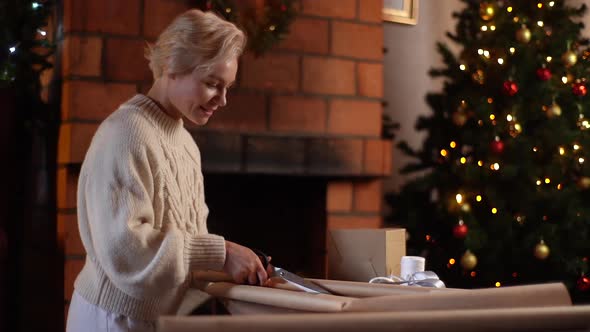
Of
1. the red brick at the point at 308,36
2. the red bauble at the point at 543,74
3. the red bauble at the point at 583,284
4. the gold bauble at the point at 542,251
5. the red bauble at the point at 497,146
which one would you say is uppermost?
the red brick at the point at 308,36

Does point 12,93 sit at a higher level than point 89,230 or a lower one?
higher

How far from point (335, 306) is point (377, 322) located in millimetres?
107

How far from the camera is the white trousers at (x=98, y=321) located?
125cm

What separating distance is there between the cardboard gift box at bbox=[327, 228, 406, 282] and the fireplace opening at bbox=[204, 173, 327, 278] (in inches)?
47.6

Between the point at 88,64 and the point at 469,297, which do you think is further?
the point at 88,64

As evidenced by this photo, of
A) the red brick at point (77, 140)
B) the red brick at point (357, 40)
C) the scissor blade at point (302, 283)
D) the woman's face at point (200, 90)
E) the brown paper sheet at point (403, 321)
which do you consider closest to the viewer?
the brown paper sheet at point (403, 321)

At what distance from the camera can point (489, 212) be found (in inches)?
130

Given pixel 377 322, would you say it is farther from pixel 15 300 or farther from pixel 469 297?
pixel 15 300

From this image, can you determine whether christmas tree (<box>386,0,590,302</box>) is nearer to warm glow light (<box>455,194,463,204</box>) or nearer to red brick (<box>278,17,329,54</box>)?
warm glow light (<box>455,194,463,204</box>)

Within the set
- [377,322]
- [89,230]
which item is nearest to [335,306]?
[377,322]

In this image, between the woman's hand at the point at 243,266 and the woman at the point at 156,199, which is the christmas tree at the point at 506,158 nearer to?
the woman at the point at 156,199

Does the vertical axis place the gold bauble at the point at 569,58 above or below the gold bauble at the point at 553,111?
above

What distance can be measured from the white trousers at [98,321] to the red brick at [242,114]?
1352 mm

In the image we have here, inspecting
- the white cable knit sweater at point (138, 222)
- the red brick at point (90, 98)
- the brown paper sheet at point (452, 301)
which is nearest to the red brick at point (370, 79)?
the red brick at point (90, 98)
